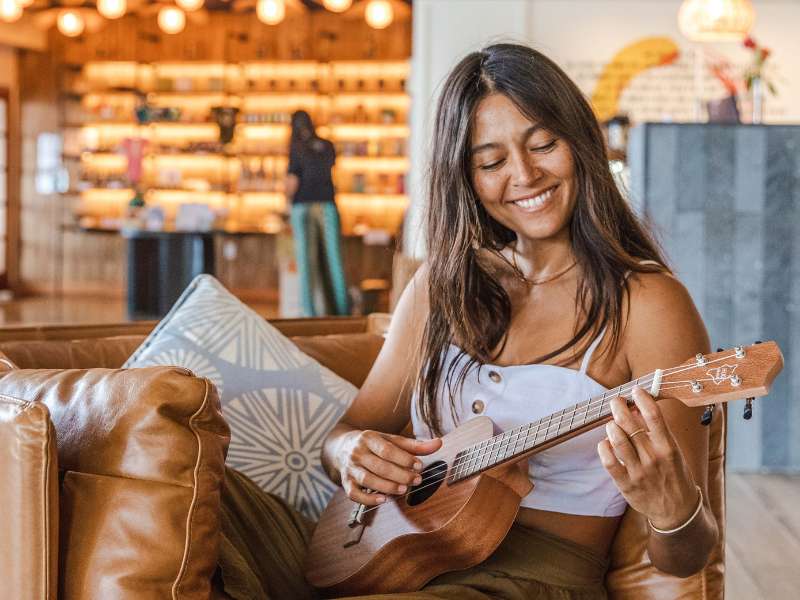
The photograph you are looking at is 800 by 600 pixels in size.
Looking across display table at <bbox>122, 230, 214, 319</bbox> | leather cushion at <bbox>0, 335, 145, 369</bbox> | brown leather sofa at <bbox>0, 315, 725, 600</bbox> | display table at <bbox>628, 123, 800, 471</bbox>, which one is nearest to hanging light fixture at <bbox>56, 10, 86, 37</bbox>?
display table at <bbox>122, 230, 214, 319</bbox>

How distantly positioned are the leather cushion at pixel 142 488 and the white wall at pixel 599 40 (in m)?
6.59

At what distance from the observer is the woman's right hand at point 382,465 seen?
A: 1464 millimetres

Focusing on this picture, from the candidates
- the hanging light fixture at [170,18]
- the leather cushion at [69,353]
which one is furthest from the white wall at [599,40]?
the leather cushion at [69,353]

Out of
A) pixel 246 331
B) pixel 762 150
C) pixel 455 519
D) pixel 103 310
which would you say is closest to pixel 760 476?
pixel 762 150

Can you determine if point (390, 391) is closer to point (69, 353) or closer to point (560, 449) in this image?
point (560, 449)

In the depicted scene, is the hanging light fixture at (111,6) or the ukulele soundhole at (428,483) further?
the hanging light fixture at (111,6)

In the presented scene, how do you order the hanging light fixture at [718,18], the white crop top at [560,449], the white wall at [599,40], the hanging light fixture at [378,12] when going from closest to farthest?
the white crop top at [560,449], the hanging light fixture at [718,18], the white wall at [599,40], the hanging light fixture at [378,12]

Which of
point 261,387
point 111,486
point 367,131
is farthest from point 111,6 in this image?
point 111,486

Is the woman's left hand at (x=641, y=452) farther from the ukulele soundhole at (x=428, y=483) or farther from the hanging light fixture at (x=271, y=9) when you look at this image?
the hanging light fixture at (x=271, y=9)

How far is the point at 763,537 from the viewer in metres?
3.58

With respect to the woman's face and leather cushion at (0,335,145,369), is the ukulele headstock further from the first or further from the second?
leather cushion at (0,335,145,369)

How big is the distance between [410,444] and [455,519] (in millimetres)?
181

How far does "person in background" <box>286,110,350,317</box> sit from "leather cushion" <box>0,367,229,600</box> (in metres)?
6.02

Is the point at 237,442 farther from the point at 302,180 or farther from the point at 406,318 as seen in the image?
the point at 302,180
